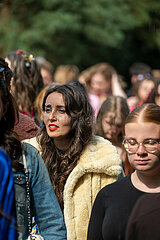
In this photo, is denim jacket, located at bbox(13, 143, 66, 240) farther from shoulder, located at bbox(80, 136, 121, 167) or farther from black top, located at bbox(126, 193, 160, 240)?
shoulder, located at bbox(80, 136, 121, 167)

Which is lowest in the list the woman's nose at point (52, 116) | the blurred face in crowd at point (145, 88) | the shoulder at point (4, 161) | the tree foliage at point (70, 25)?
the shoulder at point (4, 161)

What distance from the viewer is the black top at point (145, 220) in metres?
2.88

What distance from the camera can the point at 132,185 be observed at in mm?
3086

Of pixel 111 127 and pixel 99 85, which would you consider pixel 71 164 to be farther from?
pixel 99 85

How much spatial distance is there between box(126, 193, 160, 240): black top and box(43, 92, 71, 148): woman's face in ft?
4.75

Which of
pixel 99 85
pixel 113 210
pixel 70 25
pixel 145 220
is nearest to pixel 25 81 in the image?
pixel 113 210

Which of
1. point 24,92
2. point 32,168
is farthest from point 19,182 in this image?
point 24,92

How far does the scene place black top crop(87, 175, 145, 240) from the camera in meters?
2.96

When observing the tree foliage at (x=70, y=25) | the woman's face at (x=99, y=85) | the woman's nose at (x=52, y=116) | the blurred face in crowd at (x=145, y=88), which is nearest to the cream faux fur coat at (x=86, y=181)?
the woman's nose at (x=52, y=116)

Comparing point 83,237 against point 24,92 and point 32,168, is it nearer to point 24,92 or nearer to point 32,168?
point 32,168

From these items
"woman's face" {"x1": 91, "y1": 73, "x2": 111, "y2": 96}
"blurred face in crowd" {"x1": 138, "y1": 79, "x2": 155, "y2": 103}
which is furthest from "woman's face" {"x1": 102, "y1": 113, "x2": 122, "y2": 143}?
"woman's face" {"x1": 91, "y1": 73, "x2": 111, "y2": 96}

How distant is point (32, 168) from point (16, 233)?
330 mm

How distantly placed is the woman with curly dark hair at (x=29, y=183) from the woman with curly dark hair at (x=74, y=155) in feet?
4.60

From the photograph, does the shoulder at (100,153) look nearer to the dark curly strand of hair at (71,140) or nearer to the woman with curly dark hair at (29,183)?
the dark curly strand of hair at (71,140)
